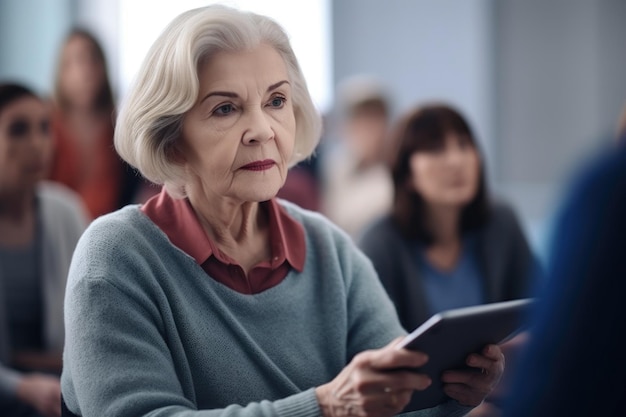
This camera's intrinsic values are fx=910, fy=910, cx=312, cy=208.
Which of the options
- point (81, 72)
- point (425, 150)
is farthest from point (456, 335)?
point (81, 72)

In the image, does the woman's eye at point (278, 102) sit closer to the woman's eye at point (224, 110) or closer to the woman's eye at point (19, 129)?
the woman's eye at point (224, 110)

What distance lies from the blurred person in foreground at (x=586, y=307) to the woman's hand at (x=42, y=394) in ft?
5.54

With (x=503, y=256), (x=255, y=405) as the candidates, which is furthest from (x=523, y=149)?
(x=255, y=405)

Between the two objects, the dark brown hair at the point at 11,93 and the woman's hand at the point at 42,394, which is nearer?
the woman's hand at the point at 42,394

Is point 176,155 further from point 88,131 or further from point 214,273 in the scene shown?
point 88,131

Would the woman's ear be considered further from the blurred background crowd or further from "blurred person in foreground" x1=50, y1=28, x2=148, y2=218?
the blurred background crowd

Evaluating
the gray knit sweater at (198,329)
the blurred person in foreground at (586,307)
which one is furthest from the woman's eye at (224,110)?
the blurred person in foreground at (586,307)

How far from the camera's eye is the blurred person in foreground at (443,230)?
8.49 ft

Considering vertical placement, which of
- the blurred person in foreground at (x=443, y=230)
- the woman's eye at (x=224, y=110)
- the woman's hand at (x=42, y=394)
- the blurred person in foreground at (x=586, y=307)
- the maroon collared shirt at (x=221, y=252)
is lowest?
the woman's hand at (x=42, y=394)

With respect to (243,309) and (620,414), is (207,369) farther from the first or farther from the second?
(620,414)

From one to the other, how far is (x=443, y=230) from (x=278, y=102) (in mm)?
1253

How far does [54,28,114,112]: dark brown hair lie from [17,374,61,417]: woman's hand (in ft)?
5.27

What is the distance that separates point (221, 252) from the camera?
5.15 ft

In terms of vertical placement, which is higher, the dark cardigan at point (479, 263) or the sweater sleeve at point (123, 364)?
the sweater sleeve at point (123, 364)
